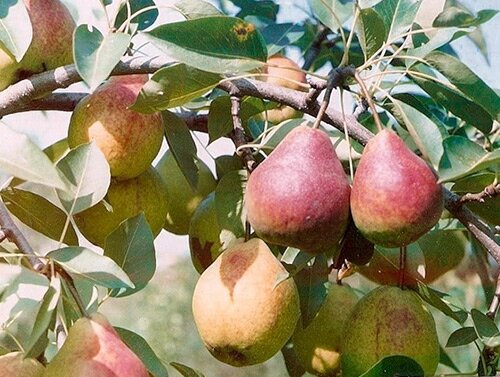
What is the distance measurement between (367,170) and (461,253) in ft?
1.79

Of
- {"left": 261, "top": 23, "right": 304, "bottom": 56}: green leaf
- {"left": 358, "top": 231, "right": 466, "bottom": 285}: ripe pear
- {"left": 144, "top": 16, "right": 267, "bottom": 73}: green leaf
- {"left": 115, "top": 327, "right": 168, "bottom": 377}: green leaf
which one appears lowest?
{"left": 358, "top": 231, "right": 466, "bottom": 285}: ripe pear

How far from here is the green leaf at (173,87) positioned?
3.45ft

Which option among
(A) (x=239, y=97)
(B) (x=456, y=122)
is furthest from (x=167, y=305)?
(A) (x=239, y=97)

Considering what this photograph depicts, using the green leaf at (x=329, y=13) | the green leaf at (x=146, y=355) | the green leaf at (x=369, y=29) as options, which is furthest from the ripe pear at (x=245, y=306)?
the green leaf at (x=329, y=13)

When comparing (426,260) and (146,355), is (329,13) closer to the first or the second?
(426,260)

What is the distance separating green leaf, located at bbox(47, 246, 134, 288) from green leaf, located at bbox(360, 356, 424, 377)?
0.88 feet

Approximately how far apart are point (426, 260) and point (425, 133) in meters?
0.47

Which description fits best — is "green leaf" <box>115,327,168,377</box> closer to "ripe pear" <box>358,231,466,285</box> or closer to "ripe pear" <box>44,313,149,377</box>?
"ripe pear" <box>44,313,149,377</box>

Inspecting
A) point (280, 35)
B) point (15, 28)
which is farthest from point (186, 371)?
point (280, 35)

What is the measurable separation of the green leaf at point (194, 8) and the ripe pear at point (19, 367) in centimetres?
49

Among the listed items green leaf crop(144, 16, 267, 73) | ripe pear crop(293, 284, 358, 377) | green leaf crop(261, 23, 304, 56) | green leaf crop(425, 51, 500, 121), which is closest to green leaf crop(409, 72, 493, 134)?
green leaf crop(425, 51, 500, 121)

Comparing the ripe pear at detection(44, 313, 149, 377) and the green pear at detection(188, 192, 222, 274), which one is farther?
Answer: the green pear at detection(188, 192, 222, 274)

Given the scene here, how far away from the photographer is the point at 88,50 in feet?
3.26

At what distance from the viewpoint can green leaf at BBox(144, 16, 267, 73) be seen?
3.22ft
